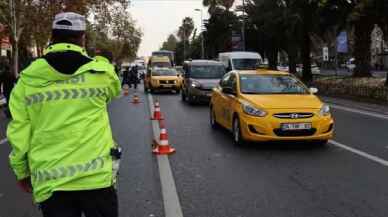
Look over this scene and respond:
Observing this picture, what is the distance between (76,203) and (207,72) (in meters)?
20.3

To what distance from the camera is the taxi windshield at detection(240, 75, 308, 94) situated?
11008mm

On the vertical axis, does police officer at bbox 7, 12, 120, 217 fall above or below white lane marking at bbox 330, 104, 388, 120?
above

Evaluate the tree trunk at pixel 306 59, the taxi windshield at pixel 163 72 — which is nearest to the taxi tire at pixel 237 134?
the taxi windshield at pixel 163 72

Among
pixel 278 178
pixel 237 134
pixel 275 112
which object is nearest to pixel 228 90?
pixel 237 134

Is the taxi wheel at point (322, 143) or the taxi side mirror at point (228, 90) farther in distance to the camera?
the taxi side mirror at point (228, 90)

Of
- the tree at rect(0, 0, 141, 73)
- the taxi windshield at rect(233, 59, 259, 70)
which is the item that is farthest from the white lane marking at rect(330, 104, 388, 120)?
the tree at rect(0, 0, 141, 73)

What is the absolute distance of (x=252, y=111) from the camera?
9945 mm

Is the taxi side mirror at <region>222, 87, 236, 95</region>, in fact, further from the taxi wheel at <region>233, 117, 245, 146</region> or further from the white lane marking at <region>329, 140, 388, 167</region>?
the white lane marking at <region>329, 140, 388, 167</region>

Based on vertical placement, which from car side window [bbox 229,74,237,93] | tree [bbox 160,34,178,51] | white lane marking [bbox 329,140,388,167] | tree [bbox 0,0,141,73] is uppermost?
tree [bbox 160,34,178,51]

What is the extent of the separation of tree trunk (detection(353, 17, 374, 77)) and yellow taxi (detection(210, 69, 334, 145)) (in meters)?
16.9

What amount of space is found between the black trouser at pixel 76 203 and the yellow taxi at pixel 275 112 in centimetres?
703

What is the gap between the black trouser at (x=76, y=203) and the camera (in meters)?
2.80

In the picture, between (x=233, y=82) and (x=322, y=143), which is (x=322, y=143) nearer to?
(x=322, y=143)

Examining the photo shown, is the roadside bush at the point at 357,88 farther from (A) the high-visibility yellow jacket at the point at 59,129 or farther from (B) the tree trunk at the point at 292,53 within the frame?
(A) the high-visibility yellow jacket at the point at 59,129
